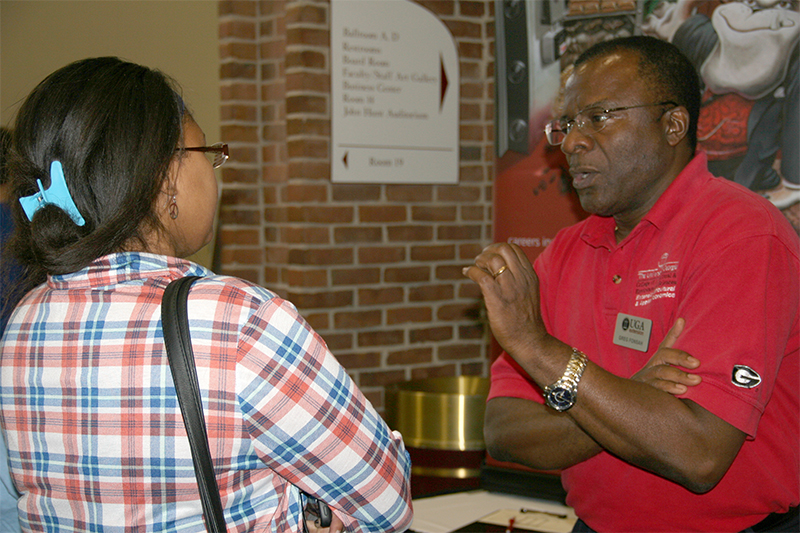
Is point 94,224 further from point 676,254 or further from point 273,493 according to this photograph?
point 676,254

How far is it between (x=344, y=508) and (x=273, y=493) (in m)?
0.10

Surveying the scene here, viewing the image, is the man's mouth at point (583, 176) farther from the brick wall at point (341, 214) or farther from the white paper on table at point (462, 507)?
the brick wall at point (341, 214)

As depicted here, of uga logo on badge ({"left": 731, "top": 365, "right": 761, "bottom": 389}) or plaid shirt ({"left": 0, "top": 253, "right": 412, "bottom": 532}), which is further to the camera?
uga logo on badge ({"left": 731, "top": 365, "right": 761, "bottom": 389})

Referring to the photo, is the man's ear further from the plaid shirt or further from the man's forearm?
the plaid shirt

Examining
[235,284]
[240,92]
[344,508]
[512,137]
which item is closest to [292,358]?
[235,284]

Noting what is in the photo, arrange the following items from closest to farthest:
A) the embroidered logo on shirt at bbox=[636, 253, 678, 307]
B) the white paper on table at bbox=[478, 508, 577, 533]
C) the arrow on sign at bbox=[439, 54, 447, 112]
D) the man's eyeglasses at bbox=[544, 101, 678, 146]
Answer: the embroidered logo on shirt at bbox=[636, 253, 678, 307] → the man's eyeglasses at bbox=[544, 101, 678, 146] → the white paper on table at bbox=[478, 508, 577, 533] → the arrow on sign at bbox=[439, 54, 447, 112]

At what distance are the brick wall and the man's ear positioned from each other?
1.68 metres

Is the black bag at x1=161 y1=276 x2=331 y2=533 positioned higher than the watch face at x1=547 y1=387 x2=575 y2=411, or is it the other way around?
the black bag at x1=161 y1=276 x2=331 y2=533

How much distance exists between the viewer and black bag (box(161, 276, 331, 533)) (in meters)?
0.80

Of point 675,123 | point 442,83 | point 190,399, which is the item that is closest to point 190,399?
point 190,399

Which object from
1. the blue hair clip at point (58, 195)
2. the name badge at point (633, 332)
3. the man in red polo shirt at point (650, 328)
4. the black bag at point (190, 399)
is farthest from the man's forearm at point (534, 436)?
the blue hair clip at point (58, 195)

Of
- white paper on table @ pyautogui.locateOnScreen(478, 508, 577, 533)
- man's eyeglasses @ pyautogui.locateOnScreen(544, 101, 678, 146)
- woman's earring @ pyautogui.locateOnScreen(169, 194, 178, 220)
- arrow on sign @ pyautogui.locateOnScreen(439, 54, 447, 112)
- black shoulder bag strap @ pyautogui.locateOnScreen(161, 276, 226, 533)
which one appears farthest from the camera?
arrow on sign @ pyautogui.locateOnScreen(439, 54, 447, 112)

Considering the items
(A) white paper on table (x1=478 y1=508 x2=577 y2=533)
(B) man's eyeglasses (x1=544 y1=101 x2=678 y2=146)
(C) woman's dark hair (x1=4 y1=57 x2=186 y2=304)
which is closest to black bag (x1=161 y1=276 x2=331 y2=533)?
(C) woman's dark hair (x1=4 y1=57 x2=186 y2=304)

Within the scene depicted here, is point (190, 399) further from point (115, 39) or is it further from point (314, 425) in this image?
point (115, 39)
